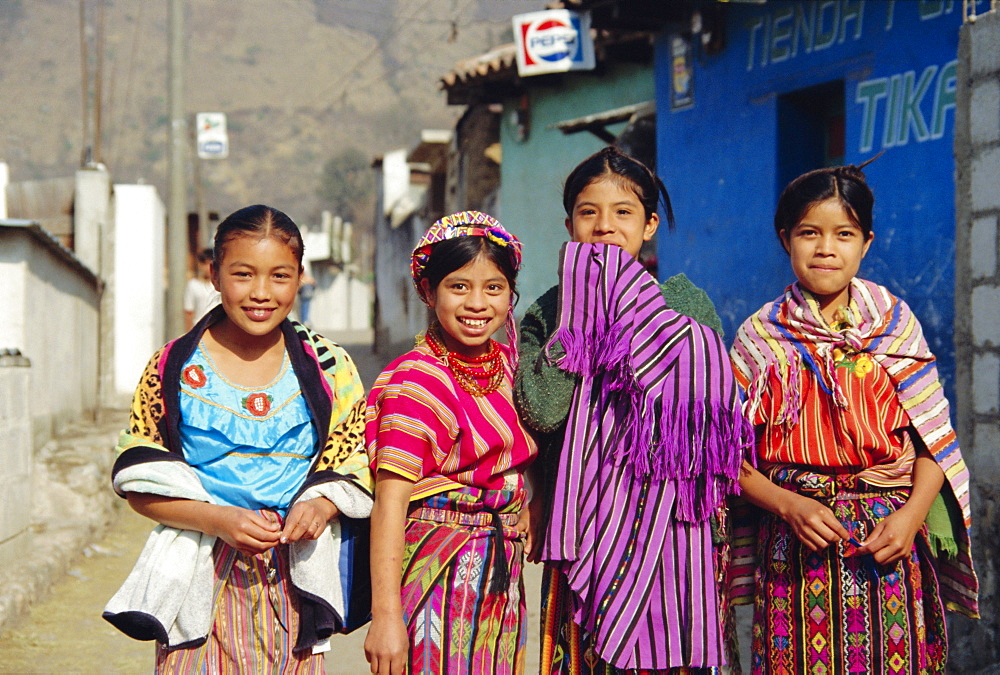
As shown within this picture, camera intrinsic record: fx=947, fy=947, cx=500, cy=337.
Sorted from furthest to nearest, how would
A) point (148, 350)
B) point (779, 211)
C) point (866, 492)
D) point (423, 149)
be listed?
point (423, 149) < point (148, 350) < point (779, 211) < point (866, 492)

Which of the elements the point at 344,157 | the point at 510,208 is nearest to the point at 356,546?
the point at 510,208

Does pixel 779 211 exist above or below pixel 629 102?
below

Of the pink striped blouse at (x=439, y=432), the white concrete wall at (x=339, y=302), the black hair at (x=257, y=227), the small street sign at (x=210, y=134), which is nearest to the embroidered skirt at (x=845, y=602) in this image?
the pink striped blouse at (x=439, y=432)

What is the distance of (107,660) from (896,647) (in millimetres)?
3179

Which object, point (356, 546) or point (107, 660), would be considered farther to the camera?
point (107, 660)

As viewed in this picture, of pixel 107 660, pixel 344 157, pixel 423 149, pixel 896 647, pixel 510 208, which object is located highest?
pixel 344 157

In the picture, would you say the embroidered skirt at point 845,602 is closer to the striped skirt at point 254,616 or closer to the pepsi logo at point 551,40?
the striped skirt at point 254,616

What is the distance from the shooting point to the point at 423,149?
1716cm

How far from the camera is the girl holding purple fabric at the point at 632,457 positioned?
83.8 inches

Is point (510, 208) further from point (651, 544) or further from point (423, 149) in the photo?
point (651, 544)

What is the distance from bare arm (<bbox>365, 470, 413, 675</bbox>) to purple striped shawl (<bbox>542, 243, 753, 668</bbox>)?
1.18 ft

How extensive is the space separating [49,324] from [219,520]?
225 inches

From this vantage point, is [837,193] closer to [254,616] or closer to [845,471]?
[845,471]

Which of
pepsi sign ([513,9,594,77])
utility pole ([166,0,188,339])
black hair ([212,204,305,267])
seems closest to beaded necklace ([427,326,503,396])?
black hair ([212,204,305,267])
